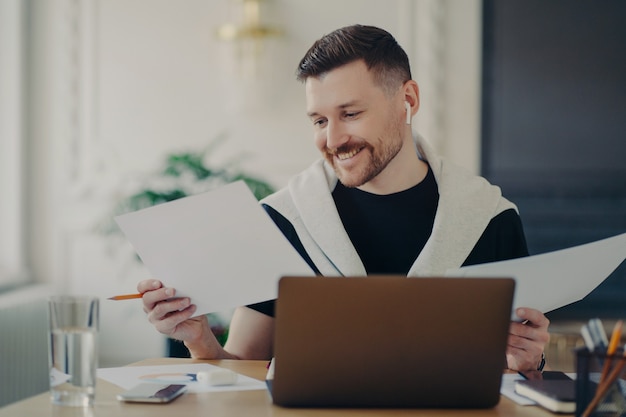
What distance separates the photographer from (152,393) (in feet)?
4.04

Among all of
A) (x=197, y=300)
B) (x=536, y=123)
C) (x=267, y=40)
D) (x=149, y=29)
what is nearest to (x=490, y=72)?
(x=536, y=123)

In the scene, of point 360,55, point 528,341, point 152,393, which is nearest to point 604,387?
point 528,341

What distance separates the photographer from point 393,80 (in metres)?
1.85

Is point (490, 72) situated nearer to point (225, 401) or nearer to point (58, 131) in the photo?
point (58, 131)

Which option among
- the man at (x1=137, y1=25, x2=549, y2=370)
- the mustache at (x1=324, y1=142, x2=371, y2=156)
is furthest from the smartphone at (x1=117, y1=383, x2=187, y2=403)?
the mustache at (x1=324, y1=142, x2=371, y2=156)

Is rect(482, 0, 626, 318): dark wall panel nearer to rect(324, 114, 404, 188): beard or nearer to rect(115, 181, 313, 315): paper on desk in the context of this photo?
rect(324, 114, 404, 188): beard

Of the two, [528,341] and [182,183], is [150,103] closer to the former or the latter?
[182,183]

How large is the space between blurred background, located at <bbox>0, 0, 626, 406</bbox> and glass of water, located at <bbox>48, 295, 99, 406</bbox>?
8.45ft

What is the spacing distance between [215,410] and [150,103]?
3075 millimetres

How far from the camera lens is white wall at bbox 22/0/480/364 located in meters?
3.98

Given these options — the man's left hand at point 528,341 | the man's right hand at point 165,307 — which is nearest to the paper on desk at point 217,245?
the man's right hand at point 165,307

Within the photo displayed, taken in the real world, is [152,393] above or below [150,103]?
below

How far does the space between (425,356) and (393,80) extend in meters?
0.88

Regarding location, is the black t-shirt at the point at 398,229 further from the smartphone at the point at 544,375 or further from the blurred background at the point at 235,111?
the blurred background at the point at 235,111
